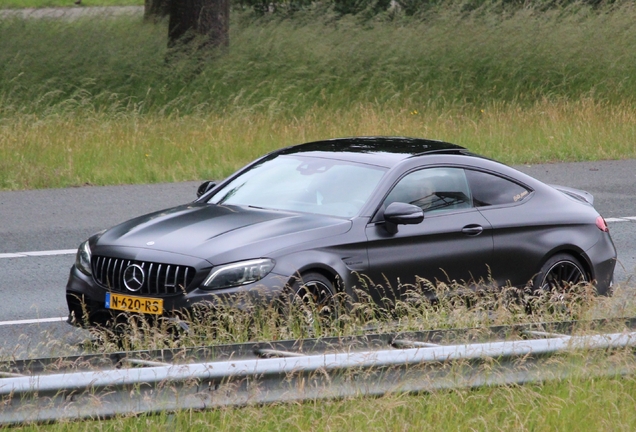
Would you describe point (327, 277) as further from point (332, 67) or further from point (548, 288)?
point (332, 67)

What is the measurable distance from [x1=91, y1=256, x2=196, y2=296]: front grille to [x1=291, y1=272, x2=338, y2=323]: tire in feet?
2.25

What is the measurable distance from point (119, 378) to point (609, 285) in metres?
4.92

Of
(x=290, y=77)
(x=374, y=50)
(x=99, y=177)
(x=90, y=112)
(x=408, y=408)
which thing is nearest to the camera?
(x=408, y=408)

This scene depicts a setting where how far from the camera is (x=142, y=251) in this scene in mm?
7008

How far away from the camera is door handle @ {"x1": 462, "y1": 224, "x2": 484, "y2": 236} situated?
7.89 meters

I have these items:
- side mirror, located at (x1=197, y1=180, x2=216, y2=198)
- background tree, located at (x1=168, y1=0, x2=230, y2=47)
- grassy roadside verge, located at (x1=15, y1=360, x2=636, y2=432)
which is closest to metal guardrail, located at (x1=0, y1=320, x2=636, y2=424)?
grassy roadside verge, located at (x1=15, y1=360, x2=636, y2=432)

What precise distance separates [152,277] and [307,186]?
5.26 ft

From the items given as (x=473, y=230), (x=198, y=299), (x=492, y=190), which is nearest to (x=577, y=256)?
(x=492, y=190)

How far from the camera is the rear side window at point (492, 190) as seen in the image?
820 cm

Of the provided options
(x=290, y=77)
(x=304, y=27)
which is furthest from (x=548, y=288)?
(x=304, y=27)

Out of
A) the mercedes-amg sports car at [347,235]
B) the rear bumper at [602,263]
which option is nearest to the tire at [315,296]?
the mercedes-amg sports car at [347,235]

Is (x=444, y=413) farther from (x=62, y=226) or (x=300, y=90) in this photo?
(x=300, y=90)

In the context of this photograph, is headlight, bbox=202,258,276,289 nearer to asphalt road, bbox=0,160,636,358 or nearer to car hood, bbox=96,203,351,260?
car hood, bbox=96,203,351,260

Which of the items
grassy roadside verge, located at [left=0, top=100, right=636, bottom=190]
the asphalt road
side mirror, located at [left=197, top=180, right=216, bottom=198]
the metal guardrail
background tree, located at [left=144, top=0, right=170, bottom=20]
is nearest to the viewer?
the metal guardrail
